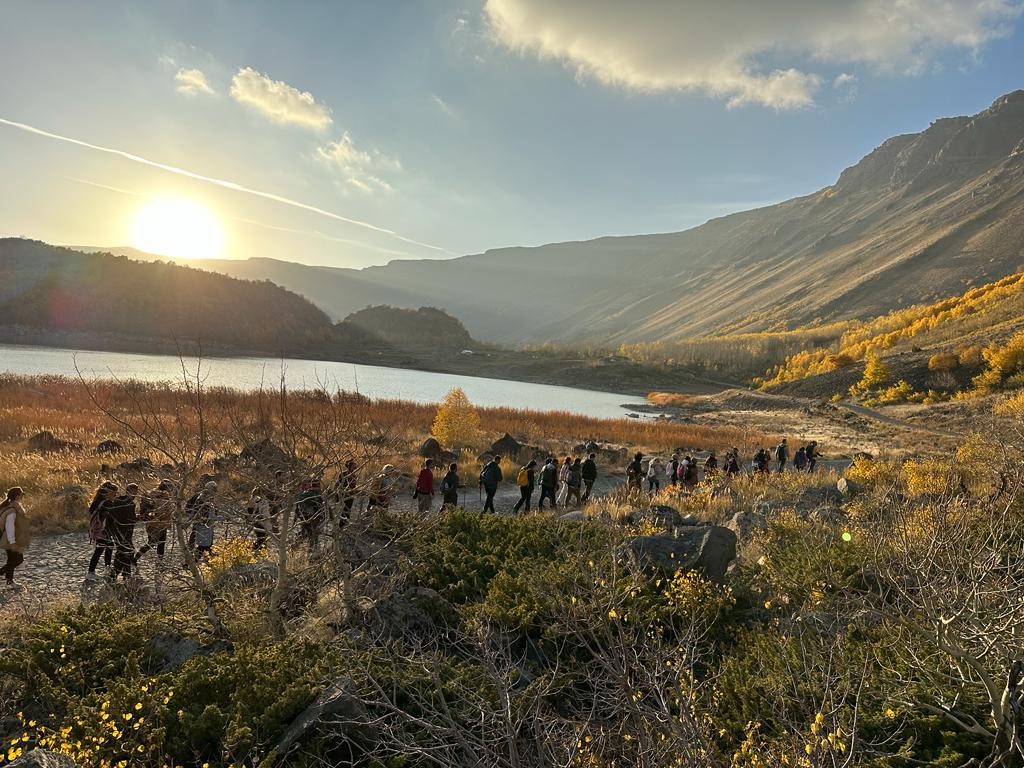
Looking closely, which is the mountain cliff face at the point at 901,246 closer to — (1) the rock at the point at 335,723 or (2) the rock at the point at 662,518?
(2) the rock at the point at 662,518

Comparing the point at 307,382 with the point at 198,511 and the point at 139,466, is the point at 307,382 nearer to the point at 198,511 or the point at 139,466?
the point at 139,466

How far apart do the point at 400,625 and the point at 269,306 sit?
421 feet

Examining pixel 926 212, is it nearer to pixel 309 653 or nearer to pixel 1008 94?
pixel 1008 94

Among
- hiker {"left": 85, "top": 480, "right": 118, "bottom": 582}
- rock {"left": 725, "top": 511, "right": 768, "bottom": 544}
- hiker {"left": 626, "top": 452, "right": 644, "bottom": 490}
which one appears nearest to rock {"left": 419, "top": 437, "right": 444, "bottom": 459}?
hiker {"left": 626, "top": 452, "right": 644, "bottom": 490}

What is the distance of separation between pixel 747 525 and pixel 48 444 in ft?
66.3

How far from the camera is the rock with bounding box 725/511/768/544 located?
10438 mm

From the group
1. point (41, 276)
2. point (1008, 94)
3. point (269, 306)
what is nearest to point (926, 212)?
point (1008, 94)

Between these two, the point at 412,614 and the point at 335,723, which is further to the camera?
the point at 412,614

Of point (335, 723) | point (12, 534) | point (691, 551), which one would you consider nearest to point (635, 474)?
point (691, 551)

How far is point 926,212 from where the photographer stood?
450 feet

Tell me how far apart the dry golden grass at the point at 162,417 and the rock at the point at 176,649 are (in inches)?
77.7

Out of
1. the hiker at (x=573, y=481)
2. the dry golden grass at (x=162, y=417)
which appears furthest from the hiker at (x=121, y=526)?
the hiker at (x=573, y=481)

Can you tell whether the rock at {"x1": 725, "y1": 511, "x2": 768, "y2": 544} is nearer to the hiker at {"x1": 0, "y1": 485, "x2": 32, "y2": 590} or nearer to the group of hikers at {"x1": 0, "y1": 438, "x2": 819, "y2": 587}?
the group of hikers at {"x1": 0, "y1": 438, "x2": 819, "y2": 587}

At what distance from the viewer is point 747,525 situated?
1105 centimetres
